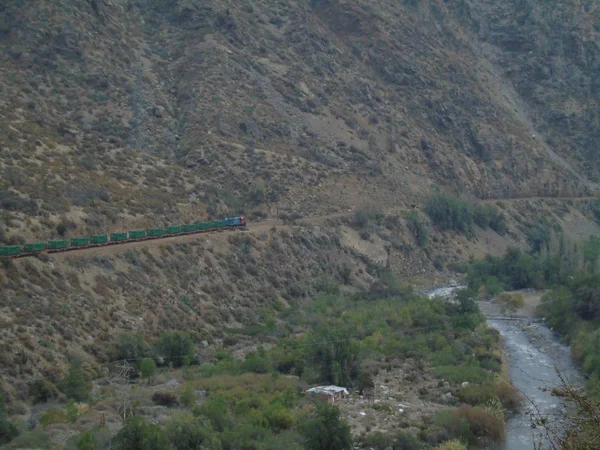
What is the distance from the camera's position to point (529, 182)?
97.6 m

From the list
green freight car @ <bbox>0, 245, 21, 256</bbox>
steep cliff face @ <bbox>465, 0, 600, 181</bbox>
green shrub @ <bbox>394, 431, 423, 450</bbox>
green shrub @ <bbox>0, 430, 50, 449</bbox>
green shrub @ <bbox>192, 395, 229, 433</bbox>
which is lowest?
green freight car @ <bbox>0, 245, 21, 256</bbox>

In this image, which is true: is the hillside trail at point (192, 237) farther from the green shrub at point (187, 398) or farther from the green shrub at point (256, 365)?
the green shrub at point (187, 398)

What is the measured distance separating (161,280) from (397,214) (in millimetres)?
33432

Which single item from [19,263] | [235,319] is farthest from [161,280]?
[19,263]

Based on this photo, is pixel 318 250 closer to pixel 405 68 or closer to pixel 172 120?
pixel 172 120

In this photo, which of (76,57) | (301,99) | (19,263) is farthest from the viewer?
(301,99)

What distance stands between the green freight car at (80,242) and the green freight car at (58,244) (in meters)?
0.66

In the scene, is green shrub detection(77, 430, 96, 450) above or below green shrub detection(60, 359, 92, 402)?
above

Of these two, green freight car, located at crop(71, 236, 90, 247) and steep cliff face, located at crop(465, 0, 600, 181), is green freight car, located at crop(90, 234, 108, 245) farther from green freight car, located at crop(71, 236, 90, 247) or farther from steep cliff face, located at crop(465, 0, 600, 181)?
steep cliff face, located at crop(465, 0, 600, 181)

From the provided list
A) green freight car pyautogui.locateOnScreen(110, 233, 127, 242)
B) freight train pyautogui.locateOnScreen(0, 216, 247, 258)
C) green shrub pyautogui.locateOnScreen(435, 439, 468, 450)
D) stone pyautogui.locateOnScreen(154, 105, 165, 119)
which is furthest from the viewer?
stone pyautogui.locateOnScreen(154, 105, 165, 119)

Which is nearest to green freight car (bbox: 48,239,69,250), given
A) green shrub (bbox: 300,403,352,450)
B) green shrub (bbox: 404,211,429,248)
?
green shrub (bbox: 300,403,352,450)

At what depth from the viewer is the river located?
1309 inches

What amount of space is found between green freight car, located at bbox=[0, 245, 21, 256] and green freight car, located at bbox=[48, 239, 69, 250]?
2555 millimetres

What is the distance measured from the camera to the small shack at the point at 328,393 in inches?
1414
